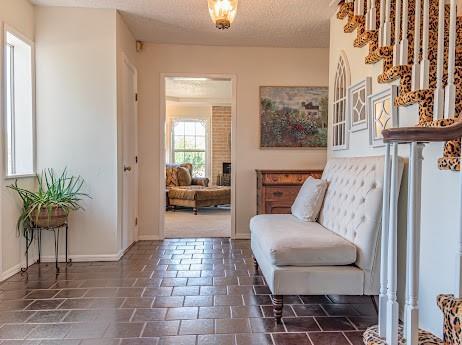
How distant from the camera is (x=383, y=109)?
2715 mm

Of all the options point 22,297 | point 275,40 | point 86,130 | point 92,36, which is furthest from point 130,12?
point 22,297

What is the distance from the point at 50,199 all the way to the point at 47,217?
0.19 meters

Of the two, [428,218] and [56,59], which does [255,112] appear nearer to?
[56,59]

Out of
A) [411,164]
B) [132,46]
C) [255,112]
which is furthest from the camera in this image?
[255,112]

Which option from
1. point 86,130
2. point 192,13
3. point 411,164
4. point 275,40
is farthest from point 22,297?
point 275,40

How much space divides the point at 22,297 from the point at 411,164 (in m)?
2.81

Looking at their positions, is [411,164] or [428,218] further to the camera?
[428,218]

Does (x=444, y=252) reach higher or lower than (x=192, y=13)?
lower

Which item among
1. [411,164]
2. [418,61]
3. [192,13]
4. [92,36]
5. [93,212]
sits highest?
[192,13]

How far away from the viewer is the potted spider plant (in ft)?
10.9

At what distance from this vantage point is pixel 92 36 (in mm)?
3732

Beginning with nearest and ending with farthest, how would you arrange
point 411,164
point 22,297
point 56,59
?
point 411,164 → point 22,297 → point 56,59

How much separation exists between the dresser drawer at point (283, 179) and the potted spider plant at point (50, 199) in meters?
2.07

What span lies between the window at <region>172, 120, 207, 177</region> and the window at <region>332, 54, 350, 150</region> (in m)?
6.08
